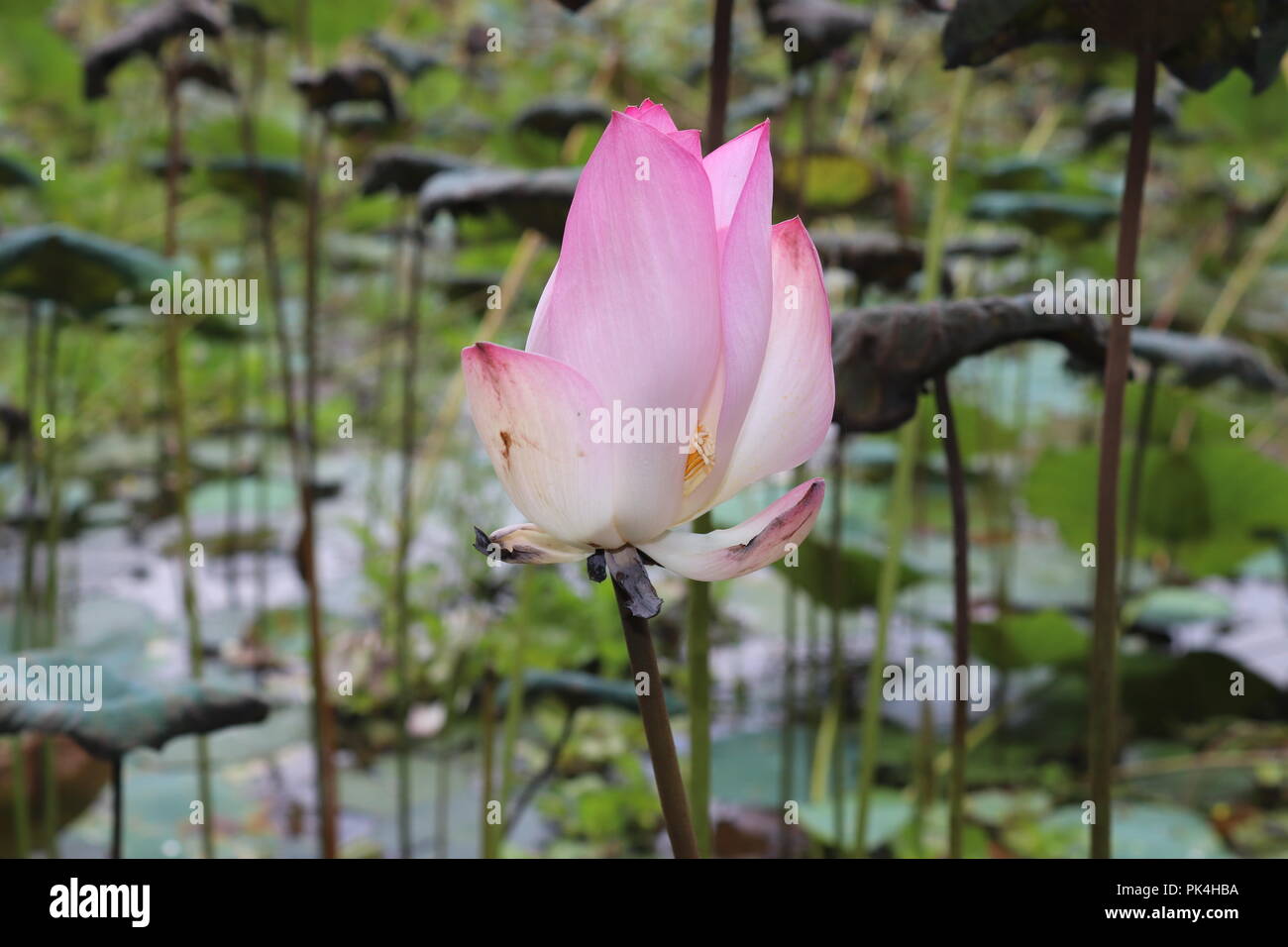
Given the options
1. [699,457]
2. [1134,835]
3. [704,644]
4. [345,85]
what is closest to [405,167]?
[345,85]

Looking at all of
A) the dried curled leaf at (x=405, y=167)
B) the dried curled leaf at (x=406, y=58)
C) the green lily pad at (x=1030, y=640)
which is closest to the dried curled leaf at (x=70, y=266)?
the dried curled leaf at (x=405, y=167)

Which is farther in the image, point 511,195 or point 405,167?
point 405,167

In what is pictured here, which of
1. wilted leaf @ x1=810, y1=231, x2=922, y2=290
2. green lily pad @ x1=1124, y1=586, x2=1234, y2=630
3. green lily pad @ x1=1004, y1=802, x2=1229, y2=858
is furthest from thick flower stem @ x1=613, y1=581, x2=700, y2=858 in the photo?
green lily pad @ x1=1124, y1=586, x2=1234, y2=630

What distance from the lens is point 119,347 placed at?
269cm

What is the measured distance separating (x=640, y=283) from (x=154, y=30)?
834 millimetres

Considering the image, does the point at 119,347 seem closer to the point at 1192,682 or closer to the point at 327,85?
the point at 327,85

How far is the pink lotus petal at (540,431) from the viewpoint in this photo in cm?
19

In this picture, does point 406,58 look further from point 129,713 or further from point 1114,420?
point 1114,420

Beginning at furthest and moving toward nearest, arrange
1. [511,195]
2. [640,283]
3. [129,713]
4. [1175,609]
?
[1175,609] → [511,195] → [129,713] → [640,283]

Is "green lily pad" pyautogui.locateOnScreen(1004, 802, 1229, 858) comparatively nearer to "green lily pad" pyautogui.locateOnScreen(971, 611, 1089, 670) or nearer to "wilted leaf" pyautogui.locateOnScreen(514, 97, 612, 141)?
"green lily pad" pyautogui.locateOnScreen(971, 611, 1089, 670)

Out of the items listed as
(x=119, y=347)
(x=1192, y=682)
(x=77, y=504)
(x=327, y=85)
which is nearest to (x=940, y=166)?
(x=327, y=85)

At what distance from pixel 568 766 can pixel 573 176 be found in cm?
85

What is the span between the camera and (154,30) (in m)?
0.86

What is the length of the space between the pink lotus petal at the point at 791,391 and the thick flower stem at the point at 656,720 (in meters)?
0.03
